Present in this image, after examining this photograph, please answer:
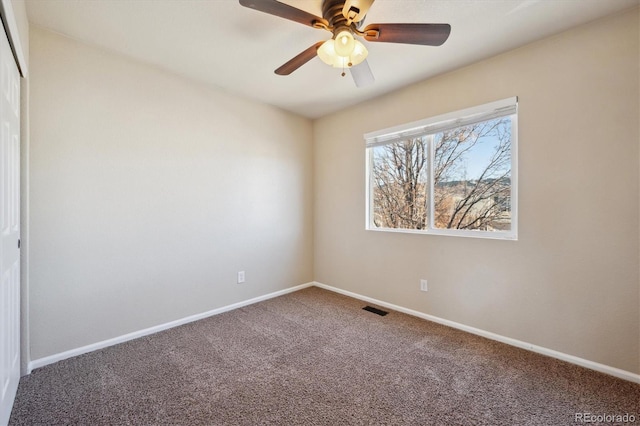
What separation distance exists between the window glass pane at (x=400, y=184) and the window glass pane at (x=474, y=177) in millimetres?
149

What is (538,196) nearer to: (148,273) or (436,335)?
(436,335)

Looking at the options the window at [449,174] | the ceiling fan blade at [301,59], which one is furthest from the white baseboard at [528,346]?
the ceiling fan blade at [301,59]

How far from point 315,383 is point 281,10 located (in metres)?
2.20

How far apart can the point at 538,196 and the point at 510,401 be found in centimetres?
146

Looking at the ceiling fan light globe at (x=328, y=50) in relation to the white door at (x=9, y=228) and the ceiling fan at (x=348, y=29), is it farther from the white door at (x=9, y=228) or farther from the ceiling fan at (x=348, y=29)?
the white door at (x=9, y=228)

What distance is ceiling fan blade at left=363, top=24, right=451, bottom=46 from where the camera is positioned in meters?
1.52

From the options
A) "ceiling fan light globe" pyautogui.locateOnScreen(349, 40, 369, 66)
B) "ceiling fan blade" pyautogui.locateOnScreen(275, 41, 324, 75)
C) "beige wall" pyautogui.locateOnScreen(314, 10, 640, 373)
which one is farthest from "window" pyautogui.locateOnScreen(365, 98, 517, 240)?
"ceiling fan blade" pyautogui.locateOnScreen(275, 41, 324, 75)

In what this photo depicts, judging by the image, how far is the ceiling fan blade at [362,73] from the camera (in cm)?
193

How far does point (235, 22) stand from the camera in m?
1.90

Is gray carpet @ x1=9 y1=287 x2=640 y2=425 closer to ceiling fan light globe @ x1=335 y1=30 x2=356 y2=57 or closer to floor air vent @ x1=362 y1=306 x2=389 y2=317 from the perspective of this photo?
floor air vent @ x1=362 y1=306 x2=389 y2=317

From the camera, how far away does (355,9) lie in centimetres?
145

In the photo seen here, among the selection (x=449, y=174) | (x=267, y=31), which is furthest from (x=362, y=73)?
(x=449, y=174)

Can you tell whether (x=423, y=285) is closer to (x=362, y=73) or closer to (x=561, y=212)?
(x=561, y=212)

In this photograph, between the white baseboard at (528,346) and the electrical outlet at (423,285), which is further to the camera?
the electrical outlet at (423,285)
